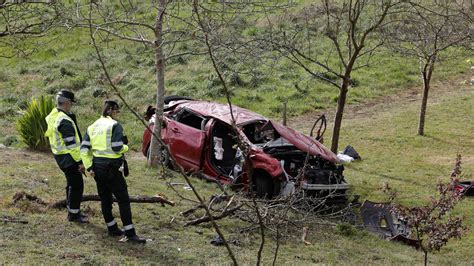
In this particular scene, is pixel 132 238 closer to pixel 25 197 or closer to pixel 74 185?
pixel 74 185

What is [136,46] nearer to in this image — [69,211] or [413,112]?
[413,112]

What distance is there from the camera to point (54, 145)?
297 inches

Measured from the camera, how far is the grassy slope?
6871 mm

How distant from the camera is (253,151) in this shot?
1028 centimetres

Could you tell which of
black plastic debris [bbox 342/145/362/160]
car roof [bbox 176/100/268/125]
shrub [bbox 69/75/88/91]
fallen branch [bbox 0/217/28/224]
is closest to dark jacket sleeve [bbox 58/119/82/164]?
fallen branch [bbox 0/217/28/224]

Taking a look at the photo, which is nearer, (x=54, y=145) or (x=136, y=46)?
(x=54, y=145)

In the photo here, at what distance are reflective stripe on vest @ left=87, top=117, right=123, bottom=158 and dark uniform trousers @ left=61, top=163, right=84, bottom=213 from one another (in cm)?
57

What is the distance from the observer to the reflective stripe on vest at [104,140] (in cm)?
707

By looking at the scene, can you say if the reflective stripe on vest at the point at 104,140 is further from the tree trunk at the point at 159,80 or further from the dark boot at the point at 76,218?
the tree trunk at the point at 159,80

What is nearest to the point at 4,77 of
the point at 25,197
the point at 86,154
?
the point at 25,197

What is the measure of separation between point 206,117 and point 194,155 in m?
0.73

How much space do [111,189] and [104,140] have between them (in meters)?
0.59

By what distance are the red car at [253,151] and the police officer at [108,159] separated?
269cm

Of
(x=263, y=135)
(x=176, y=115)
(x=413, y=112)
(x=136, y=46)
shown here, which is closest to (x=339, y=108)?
(x=263, y=135)
